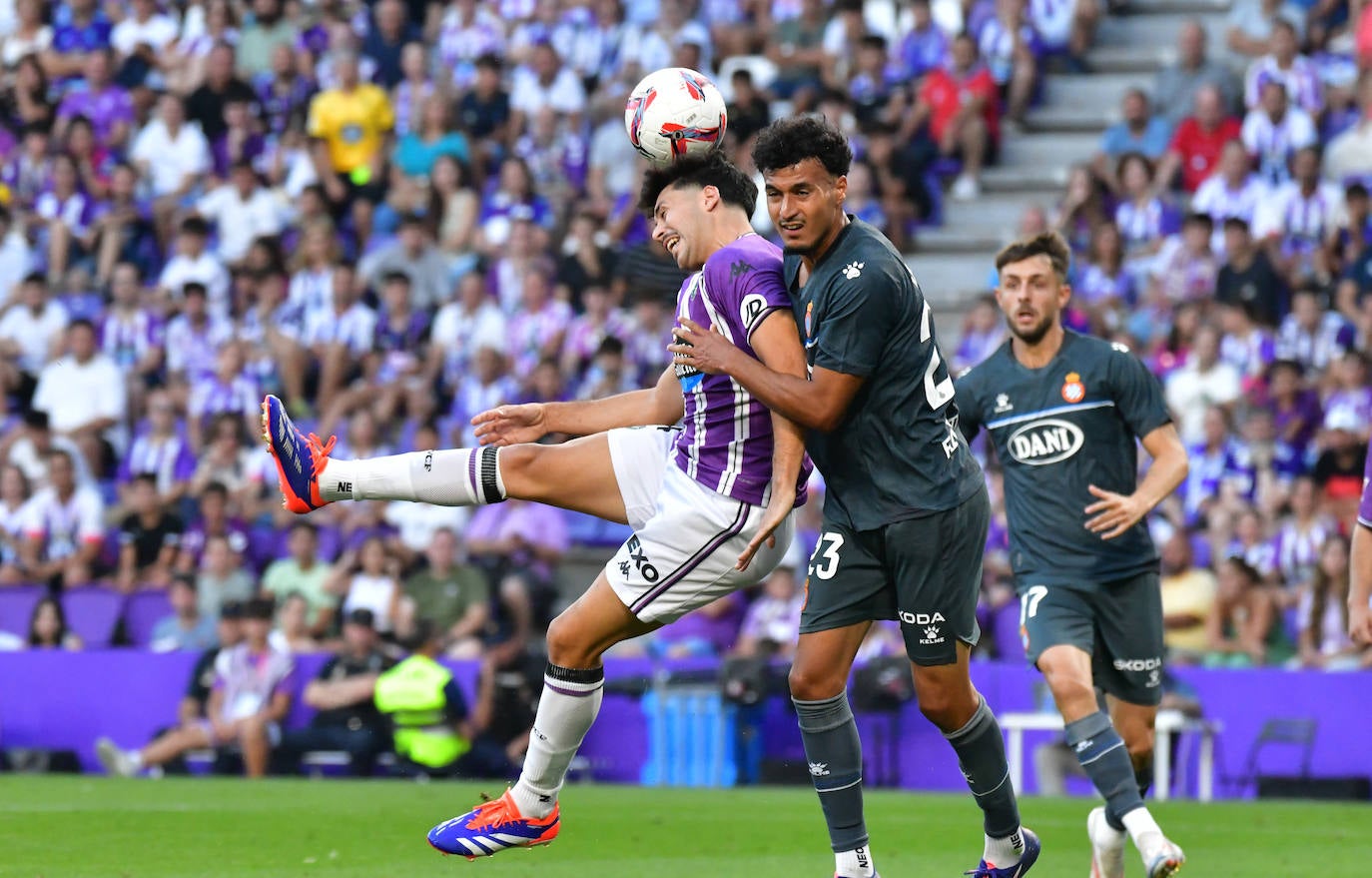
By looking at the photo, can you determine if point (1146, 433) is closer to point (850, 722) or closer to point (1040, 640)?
point (1040, 640)

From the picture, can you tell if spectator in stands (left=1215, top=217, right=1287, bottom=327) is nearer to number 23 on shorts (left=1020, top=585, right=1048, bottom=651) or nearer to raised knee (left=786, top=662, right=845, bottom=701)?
number 23 on shorts (left=1020, top=585, right=1048, bottom=651)

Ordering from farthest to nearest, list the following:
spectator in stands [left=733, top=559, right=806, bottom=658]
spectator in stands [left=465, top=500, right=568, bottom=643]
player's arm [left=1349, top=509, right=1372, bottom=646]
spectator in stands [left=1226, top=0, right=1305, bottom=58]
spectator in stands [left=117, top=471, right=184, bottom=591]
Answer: spectator in stands [left=1226, top=0, right=1305, bottom=58]
spectator in stands [left=117, top=471, right=184, bottom=591]
spectator in stands [left=465, top=500, right=568, bottom=643]
spectator in stands [left=733, top=559, right=806, bottom=658]
player's arm [left=1349, top=509, right=1372, bottom=646]

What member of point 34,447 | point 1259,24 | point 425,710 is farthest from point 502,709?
point 1259,24

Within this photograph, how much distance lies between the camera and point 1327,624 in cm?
1416

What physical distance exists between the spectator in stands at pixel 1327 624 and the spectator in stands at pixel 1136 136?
505 cm

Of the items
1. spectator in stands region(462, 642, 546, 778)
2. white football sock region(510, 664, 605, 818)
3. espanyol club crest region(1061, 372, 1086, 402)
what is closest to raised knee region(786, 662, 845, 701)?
white football sock region(510, 664, 605, 818)

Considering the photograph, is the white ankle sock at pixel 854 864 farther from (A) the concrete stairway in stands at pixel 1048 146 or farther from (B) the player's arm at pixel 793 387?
(A) the concrete stairway in stands at pixel 1048 146

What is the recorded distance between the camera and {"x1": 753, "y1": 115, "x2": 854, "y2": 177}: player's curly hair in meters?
7.07

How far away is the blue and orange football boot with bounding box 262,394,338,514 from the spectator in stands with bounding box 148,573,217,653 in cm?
952

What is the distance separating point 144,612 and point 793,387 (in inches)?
466

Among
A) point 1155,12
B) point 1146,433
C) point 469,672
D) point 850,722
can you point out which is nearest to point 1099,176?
point 1155,12

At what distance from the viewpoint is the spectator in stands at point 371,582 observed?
1647 cm

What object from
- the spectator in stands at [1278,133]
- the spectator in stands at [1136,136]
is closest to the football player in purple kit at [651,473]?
the spectator in stands at [1278,133]

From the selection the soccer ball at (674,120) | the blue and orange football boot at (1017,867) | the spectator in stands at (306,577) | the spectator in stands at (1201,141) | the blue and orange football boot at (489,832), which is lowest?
the spectator in stands at (306,577)
